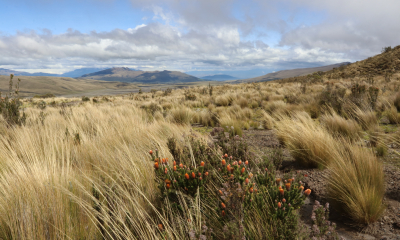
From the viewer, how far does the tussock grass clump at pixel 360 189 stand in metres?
1.84

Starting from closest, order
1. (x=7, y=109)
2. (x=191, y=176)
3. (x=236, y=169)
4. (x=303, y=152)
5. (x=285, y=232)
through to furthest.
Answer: (x=285, y=232)
(x=236, y=169)
(x=191, y=176)
(x=303, y=152)
(x=7, y=109)

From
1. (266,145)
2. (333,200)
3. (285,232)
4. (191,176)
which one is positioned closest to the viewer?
(285,232)

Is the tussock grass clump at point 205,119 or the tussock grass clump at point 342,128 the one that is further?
the tussock grass clump at point 205,119

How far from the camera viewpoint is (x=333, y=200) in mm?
2133

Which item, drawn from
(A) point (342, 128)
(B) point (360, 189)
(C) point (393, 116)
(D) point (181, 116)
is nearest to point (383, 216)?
(B) point (360, 189)

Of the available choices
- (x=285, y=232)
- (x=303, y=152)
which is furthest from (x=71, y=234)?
(x=303, y=152)

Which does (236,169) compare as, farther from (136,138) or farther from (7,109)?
(7,109)

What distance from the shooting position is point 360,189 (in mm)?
1895

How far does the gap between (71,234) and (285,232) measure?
158cm

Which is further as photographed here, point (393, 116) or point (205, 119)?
point (205, 119)

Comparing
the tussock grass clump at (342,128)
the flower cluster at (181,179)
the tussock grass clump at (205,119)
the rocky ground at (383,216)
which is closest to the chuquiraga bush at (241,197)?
the flower cluster at (181,179)

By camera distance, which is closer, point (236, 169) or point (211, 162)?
point (236, 169)

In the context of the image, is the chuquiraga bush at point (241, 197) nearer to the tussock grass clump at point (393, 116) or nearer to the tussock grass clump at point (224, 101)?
the tussock grass clump at point (393, 116)

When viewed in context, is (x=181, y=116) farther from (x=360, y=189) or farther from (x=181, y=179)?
(x=360, y=189)
